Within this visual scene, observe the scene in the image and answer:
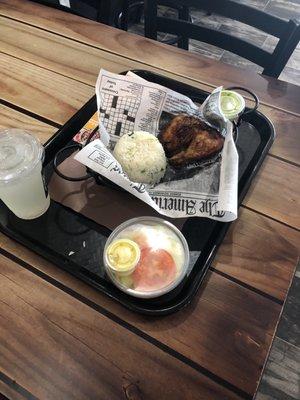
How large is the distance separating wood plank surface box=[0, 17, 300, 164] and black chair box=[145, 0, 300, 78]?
0.90 ft

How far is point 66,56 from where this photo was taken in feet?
4.43

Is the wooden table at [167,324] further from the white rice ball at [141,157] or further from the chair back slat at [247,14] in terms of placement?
the chair back slat at [247,14]

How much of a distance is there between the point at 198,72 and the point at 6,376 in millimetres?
1124

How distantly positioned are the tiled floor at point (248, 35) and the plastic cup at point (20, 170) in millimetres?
2405

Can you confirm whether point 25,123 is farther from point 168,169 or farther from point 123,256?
point 123,256

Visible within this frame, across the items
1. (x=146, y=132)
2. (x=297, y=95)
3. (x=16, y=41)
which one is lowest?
(x=16, y=41)

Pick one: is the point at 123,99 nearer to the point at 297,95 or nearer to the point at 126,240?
the point at 126,240

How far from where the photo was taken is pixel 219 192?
0.91 meters

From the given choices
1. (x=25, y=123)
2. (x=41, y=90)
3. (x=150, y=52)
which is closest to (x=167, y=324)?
(x=25, y=123)

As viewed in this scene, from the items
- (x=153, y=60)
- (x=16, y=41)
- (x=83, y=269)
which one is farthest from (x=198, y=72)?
(x=83, y=269)

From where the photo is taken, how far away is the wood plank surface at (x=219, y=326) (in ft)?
2.35

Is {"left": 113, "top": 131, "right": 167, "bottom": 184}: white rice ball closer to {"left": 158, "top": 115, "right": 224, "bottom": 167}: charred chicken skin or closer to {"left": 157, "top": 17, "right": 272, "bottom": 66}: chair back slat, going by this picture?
{"left": 158, "top": 115, "right": 224, "bottom": 167}: charred chicken skin

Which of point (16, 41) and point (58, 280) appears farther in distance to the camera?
point (16, 41)

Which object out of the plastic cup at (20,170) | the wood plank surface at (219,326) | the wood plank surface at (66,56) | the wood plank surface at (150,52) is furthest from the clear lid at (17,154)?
the wood plank surface at (150,52)
